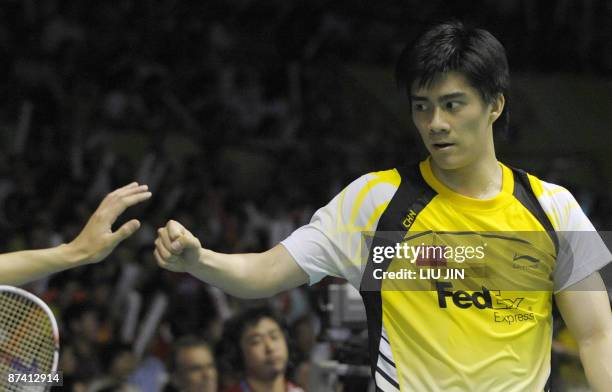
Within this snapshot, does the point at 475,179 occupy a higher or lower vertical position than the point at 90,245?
higher

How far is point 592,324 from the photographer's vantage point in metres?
3.32

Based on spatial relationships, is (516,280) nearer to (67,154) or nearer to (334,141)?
(67,154)

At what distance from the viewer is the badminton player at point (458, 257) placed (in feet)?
10.8

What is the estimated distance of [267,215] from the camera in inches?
431

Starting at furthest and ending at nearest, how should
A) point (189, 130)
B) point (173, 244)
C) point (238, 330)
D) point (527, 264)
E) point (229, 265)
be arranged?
point (189, 130), point (238, 330), point (527, 264), point (229, 265), point (173, 244)

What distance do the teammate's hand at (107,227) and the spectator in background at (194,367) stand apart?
248 cm

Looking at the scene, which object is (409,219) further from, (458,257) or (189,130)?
(189,130)

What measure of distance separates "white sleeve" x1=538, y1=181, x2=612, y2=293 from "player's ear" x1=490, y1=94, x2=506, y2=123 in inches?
11.9

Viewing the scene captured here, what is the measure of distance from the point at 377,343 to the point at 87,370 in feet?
13.1

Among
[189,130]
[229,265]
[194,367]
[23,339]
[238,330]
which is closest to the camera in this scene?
[229,265]

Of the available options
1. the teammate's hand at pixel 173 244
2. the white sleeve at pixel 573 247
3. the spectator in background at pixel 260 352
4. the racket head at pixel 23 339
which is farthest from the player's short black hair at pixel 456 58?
the spectator in background at pixel 260 352

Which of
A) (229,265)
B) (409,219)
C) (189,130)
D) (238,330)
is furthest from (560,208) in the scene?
(189,130)

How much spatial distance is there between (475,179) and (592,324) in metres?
0.54

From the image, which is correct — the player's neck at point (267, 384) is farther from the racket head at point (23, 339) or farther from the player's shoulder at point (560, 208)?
the player's shoulder at point (560, 208)
